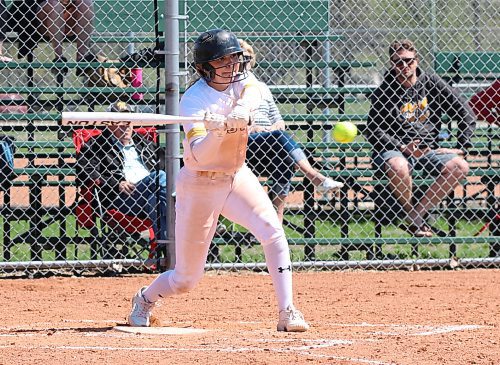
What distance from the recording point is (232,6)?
8945 mm

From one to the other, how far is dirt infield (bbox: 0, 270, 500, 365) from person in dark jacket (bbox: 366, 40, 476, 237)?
0.72m

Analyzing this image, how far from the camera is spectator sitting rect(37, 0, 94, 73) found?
8.55 metres

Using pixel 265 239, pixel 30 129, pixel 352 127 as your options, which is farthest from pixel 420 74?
pixel 265 239

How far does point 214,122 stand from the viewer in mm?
4672

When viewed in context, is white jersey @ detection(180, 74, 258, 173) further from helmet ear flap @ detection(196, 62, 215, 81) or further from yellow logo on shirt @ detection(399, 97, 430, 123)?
yellow logo on shirt @ detection(399, 97, 430, 123)

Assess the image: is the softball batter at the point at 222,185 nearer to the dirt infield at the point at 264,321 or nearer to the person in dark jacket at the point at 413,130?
the dirt infield at the point at 264,321

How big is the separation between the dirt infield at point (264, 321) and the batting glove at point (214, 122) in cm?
105

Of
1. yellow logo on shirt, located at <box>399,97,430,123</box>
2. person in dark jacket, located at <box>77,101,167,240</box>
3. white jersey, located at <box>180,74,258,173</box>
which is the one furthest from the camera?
yellow logo on shirt, located at <box>399,97,430,123</box>

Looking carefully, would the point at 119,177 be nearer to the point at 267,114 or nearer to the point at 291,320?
the point at 267,114

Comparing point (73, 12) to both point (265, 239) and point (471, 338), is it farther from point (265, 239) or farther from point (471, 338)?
point (471, 338)

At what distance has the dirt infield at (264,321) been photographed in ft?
14.4

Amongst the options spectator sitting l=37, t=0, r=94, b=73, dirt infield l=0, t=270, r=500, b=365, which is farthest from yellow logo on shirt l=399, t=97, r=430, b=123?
spectator sitting l=37, t=0, r=94, b=73

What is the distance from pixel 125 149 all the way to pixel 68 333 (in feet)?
10.8

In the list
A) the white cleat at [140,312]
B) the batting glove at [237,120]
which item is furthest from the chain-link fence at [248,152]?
the batting glove at [237,120]
